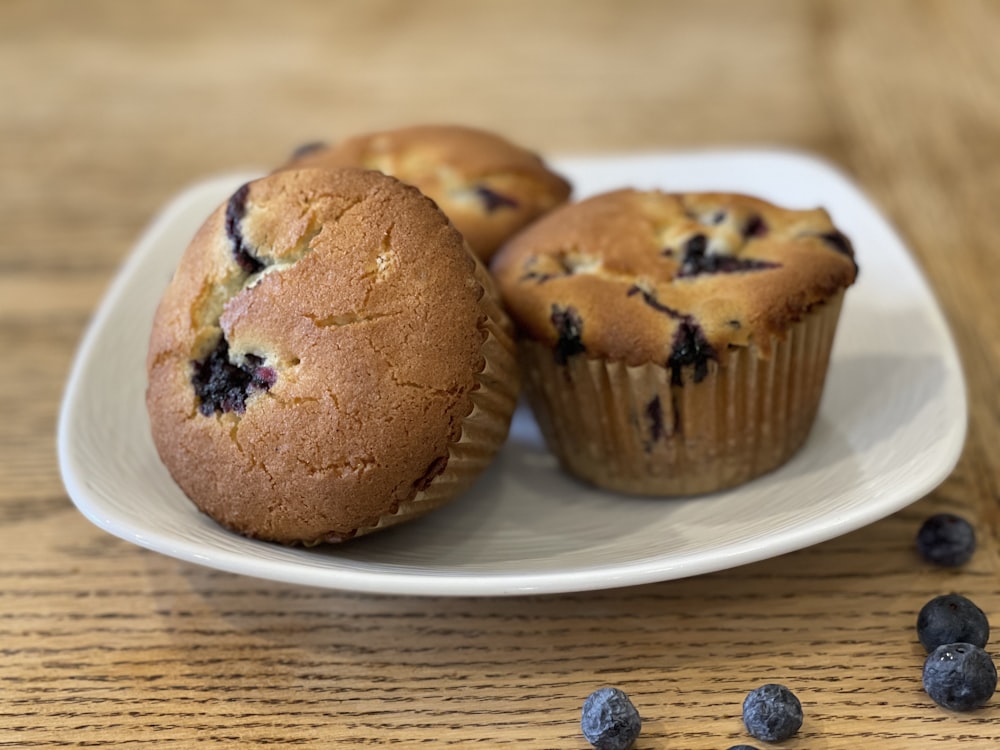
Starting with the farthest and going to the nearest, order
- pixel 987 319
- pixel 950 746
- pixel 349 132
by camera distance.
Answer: pixel 349 132 < pixel 987 319 < pixel 950 746

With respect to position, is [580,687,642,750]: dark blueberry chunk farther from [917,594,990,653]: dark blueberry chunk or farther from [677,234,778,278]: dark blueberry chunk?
[677,234,778,278]: dark blueberry chunk

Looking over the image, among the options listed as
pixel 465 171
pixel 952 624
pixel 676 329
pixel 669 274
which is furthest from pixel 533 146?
pixel 952 624

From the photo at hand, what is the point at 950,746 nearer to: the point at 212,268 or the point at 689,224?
the point at 689,224

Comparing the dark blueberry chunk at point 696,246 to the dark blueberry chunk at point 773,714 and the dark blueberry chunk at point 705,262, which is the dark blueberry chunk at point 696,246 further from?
the dark blueberry chunk at point 773,714

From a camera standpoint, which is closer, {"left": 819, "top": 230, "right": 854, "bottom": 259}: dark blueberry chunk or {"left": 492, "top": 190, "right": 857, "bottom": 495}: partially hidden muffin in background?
{"left": 492, "top": 190, "right": 857, "bottom": 495}: partially hidden muffin in background

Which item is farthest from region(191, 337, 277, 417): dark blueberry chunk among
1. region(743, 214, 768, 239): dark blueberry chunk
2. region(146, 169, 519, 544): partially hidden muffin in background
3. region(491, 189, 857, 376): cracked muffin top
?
region(743, 214, 768, 239): dark blueberry chunk

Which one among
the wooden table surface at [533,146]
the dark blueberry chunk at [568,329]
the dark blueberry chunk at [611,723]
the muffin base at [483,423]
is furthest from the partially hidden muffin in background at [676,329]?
the dark blueberry chunk at [611,723]

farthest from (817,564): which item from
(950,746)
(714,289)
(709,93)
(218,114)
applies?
(218,114)
